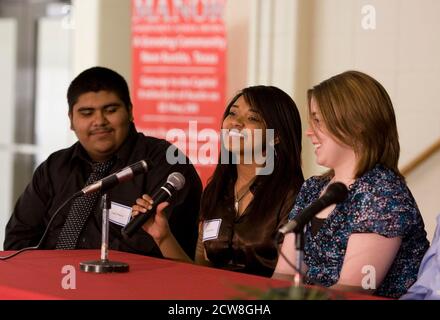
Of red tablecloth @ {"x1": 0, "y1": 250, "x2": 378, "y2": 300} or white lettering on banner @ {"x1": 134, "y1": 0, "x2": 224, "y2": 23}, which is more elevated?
white lettering on banner @ {"x1": 134, "y1": 0, "x2": 224, "y2": 23}

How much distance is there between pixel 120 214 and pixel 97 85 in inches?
26.3

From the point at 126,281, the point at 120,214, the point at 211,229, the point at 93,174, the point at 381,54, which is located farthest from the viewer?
the point at 381,54

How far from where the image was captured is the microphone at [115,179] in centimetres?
295

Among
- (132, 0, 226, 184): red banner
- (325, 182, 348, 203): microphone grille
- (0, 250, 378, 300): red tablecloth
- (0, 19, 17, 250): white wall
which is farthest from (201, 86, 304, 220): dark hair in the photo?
(0, 19, 17, 250): white wall

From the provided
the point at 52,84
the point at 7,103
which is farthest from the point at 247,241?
the point at 7,103

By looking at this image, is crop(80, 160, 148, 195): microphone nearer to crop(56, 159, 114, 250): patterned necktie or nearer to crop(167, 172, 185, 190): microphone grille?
crop(167, 172, 185, 190): microphone grille

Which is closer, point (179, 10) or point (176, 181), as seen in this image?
point (176, 181)

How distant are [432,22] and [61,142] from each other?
11.8 ft

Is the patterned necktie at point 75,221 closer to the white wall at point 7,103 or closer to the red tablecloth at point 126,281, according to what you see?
the red tablecloth at point 126,281

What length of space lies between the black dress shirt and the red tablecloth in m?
0.67

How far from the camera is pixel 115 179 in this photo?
117 inches

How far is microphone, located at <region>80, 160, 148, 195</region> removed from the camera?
2.95 m

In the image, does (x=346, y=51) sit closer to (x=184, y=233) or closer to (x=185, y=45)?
(x=185, y=45)

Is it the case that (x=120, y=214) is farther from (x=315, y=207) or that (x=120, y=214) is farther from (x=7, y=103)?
(x=7, y=103)
